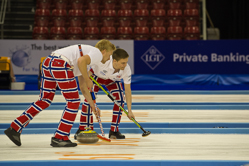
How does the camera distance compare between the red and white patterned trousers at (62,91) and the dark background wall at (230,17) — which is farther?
the dark background wall at (230,17)

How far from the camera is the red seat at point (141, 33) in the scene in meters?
12.5

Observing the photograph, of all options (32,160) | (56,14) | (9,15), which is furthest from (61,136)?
(9,15)

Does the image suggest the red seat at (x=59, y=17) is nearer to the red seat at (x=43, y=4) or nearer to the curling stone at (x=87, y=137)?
the red seat at (x=43, y=4)

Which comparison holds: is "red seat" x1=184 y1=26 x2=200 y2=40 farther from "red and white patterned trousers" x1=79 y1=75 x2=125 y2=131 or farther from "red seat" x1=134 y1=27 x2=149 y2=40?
"red and white patterned trousers" x1=79 y1=75 x2=125 y2=131

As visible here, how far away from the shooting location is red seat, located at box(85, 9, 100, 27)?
43.1 ft

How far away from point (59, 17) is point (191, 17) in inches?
179

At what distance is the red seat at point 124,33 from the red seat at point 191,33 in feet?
6.04

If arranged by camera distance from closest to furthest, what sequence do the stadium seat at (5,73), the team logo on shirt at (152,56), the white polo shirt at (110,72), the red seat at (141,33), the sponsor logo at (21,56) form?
the white polo shirt at (110,72)
the stadium seat at (5,73)
the sponsor logo at (21,56)
the team logo on shirt at (152,56)
the red seat at (141,33)

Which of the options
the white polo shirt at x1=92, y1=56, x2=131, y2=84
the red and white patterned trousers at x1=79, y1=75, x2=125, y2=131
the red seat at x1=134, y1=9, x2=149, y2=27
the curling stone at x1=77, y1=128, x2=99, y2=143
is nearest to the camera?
the curling stone at x1=77, y1=128, x2=99, y2=143

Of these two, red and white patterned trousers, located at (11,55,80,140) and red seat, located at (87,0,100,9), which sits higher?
red seat, located at (87,0,100,9)

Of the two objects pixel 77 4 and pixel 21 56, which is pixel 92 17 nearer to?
pixel 77 4

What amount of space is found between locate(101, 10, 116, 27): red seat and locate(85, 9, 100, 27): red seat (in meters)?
0.21

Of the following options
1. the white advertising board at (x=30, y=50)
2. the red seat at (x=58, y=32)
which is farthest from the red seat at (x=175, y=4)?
the red seat at (x=58, y=32)

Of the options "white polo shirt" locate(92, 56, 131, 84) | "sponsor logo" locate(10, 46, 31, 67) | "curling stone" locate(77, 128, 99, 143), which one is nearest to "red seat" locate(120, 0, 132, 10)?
"sponsor logo" locate(10, 46, 31, 67)
